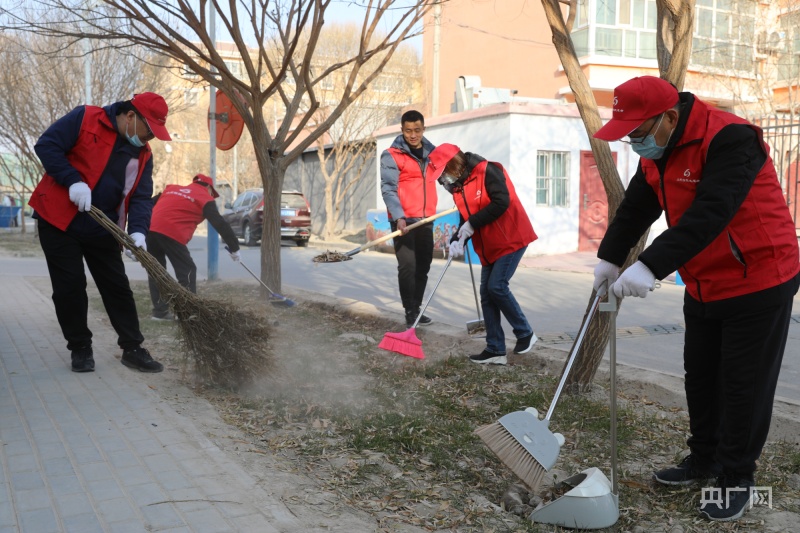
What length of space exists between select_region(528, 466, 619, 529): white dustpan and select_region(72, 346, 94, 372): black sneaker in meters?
3.38

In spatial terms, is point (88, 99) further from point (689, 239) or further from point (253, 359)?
point (689, 239)

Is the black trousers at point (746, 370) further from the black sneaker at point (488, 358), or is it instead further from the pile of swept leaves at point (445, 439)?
the black sneaker at point (488, 358)

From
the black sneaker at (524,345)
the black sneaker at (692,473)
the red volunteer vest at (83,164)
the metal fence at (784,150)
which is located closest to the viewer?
the black sneaker at (692,473)

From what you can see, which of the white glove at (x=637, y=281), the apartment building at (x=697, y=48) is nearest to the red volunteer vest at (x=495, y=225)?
the white glove at (x=637, y=281)

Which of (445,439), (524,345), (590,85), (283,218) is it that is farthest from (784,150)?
(283,218)

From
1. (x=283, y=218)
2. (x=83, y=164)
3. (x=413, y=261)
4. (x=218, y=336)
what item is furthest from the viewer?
(x=283, y=218)

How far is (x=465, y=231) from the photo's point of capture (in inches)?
226

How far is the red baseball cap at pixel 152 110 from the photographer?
16.3 feet

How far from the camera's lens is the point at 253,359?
4.91 m

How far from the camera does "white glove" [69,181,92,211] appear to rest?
15.7 feet

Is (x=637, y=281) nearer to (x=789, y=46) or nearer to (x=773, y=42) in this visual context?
(x=773, y=42)

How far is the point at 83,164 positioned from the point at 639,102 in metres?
3.58

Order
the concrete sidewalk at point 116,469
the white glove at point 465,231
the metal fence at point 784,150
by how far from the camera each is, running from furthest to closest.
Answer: the metal fence at point 784,150 < the white glove at point 465,231 < the concrete sidewalk at point 116,469

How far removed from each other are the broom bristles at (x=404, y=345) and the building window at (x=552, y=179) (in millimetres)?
12097
